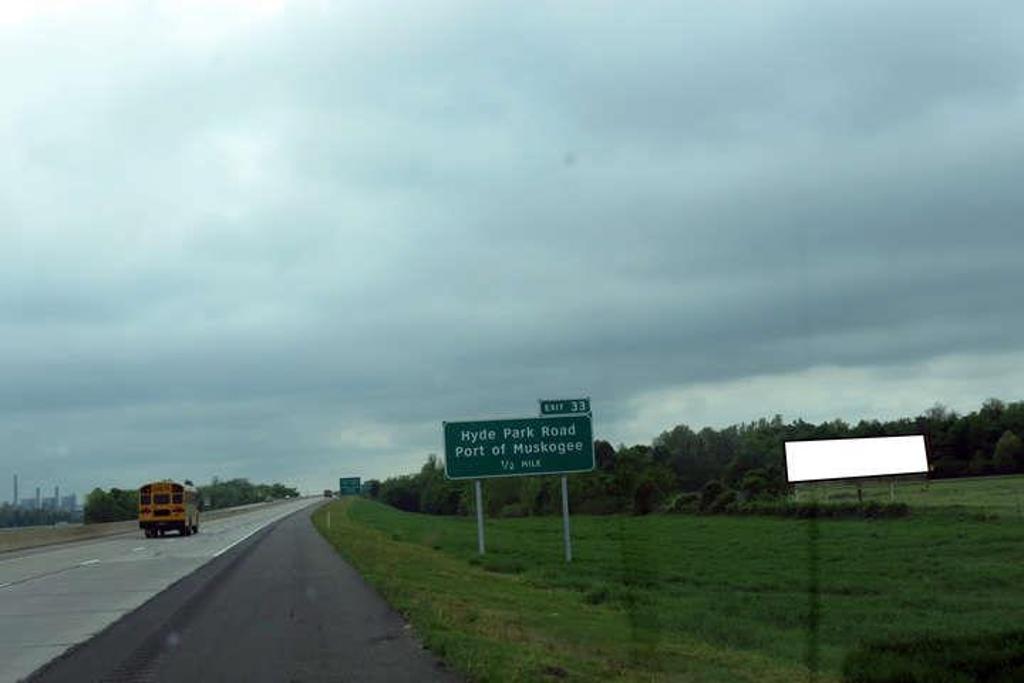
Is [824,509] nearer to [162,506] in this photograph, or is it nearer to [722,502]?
[722,502]

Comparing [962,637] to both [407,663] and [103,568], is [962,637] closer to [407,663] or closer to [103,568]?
[407,663]

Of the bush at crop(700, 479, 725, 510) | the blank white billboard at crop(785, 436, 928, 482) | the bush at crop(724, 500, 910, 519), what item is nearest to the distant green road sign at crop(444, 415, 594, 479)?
the bush at crop(724, 500, 910, 519)

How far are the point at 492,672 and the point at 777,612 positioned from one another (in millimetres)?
9964

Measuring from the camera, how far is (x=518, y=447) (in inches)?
1328

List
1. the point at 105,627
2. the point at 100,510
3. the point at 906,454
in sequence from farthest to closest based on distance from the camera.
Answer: the point at 100,510
the point at 906,454
the point at 105,627

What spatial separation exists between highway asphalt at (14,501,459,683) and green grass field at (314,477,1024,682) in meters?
0.64

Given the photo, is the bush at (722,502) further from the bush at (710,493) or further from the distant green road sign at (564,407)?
the distant green road sign at (564,407)

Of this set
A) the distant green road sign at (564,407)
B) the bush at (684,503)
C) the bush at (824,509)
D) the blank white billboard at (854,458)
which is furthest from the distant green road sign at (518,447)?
the bush at (684,503)

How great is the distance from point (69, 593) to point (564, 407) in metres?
15.0

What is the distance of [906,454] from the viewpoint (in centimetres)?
5794

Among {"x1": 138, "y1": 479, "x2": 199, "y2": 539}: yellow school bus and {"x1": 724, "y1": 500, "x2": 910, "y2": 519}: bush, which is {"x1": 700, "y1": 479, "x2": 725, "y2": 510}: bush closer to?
{"x1": 724, "y1": 500, "x2": 910, "y2": 519}: bush

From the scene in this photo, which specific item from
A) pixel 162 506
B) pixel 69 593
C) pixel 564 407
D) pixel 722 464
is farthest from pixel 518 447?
pixel 722 464

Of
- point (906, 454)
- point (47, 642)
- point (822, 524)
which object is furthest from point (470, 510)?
point (47, 642)

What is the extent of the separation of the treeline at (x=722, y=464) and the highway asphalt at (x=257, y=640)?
39.9 metres
